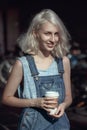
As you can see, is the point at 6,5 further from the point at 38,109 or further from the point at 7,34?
the point at 38,109

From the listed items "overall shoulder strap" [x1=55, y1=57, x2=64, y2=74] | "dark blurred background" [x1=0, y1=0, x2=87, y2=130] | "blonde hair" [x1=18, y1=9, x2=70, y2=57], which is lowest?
"dark blurred background" [x1=0, y1=0, x2=87, y2=130]

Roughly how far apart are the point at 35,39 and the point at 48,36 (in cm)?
10

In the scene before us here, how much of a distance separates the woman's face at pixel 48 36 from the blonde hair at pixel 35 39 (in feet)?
0.09

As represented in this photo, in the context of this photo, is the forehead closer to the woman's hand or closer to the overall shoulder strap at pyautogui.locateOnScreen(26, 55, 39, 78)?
the overall shoulder strap at pyautogui.locateOnScreen(26, 55, 39, 78)

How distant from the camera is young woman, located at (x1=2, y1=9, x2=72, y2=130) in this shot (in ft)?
9.96

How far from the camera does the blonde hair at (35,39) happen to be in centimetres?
312

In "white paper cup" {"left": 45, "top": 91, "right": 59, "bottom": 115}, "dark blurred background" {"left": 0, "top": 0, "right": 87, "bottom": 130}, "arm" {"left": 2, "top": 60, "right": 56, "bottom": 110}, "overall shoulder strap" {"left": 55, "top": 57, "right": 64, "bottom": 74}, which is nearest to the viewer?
"white paper cup" {"left": 45, "top": 91, "right": 59, "bottom": 115}

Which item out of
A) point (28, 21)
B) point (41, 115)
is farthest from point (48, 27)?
point (28, 21)

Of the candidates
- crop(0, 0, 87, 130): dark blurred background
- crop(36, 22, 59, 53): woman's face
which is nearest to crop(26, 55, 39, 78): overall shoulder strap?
crop(36, 22, 59, 53): woman's face

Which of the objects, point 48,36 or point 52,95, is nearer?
point 52,95

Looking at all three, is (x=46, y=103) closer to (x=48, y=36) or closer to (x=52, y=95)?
(x=52, y=95)

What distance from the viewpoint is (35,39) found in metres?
3.16

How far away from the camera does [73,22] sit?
54.2 ft

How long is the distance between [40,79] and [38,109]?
7.5 inches
